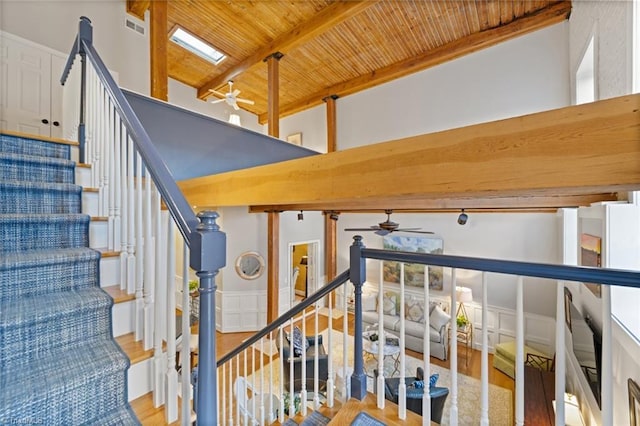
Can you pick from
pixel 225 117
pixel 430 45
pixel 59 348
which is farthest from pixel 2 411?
pixel 225 117

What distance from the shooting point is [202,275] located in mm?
716

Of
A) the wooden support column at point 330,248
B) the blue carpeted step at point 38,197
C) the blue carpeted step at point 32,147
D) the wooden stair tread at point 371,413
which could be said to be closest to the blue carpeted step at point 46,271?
the blue carpeted step at point 38,197

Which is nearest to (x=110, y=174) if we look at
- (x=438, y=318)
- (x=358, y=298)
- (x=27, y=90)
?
(x=358, y=298)

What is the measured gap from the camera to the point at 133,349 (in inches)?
41.9

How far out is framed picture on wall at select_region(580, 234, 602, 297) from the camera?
7.97ft

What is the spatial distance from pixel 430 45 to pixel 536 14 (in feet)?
4.99

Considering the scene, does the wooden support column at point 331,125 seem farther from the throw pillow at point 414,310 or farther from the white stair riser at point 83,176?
the white stair riser at point 83,176

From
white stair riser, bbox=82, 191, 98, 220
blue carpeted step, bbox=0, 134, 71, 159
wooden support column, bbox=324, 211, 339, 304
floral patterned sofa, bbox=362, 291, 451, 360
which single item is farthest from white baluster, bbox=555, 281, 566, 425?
wooden support column, bbox=324, 211, 339, 304

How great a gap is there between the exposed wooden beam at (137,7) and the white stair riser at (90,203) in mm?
3733

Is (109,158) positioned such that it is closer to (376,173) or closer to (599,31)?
(376,173)

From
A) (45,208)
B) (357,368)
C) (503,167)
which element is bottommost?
(357,368)

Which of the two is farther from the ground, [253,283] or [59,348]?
[59,348]

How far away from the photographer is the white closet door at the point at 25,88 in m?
3.06

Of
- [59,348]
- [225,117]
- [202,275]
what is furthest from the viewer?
[225,117]
